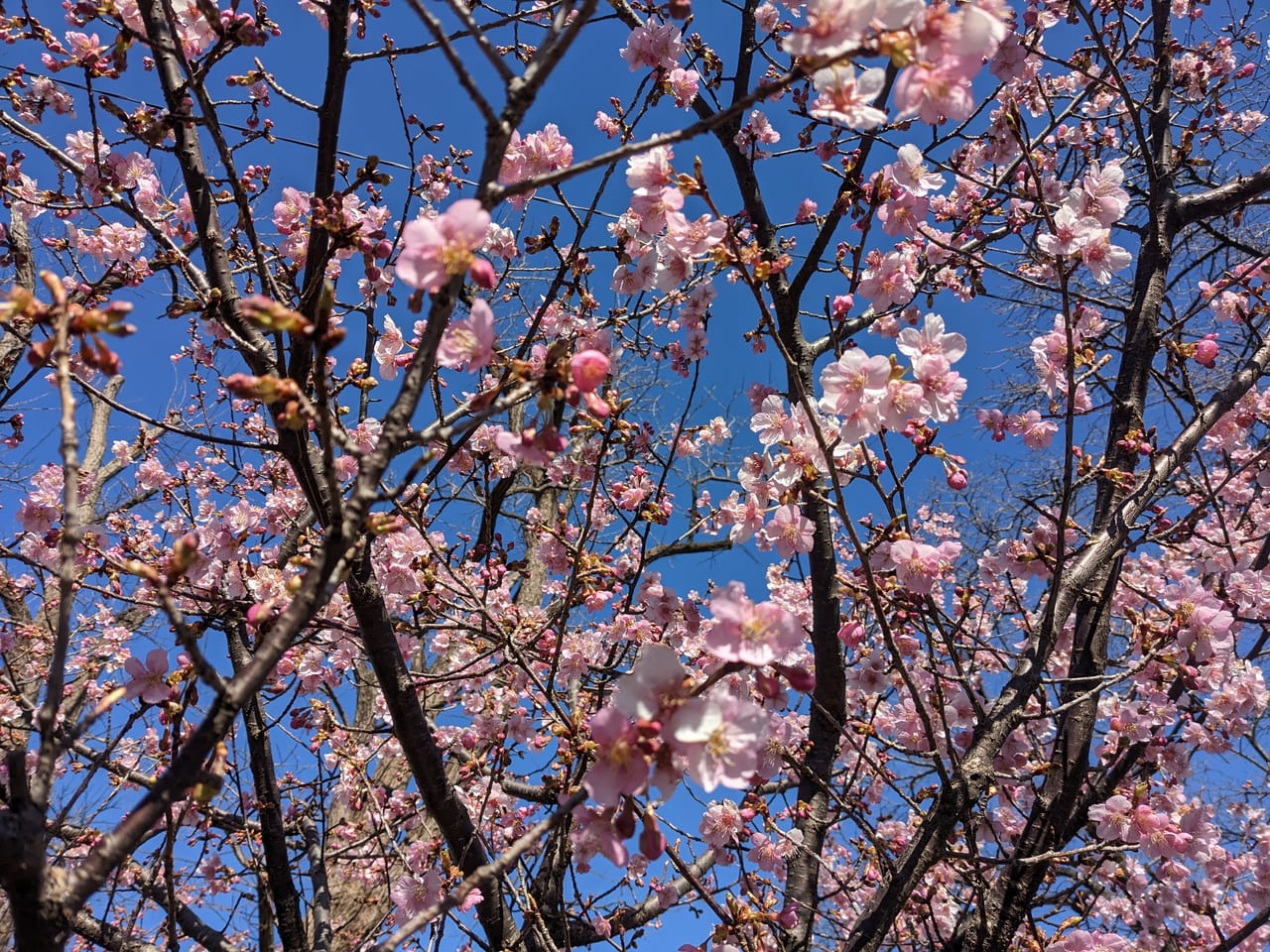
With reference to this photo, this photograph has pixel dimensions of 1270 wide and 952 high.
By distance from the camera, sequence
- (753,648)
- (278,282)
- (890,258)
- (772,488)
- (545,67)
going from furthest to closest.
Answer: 1. (278,282)
2. (890,258)
3. (772,488)
4. (753,648)
5. (545,67)

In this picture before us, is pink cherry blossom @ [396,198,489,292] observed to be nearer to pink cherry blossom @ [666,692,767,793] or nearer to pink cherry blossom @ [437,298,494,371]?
pink cherry blossom @ [437,298,494,371]

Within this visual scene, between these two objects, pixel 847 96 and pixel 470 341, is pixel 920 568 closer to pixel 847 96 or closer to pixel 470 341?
pixel 847 96

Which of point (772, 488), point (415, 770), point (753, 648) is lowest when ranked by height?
point (415, 770)

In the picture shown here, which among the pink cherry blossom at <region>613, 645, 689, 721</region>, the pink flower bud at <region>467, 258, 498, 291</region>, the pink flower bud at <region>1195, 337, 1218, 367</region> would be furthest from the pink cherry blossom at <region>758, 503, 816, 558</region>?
the pink flower bud at <region>1195, 337, 1218, 367</region>

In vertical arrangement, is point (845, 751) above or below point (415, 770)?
above

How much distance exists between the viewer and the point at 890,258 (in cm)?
270

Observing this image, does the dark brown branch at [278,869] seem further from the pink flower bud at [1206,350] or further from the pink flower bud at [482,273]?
the pink flower bud at [1206,350]

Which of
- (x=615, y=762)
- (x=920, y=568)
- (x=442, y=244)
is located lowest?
(x=615, y=762)

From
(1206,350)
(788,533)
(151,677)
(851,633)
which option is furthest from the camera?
(1206,350)

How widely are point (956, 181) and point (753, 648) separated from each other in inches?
157

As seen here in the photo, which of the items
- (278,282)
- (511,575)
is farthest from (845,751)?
(278,282)

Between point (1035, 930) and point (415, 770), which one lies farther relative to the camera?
point (1035, 930)

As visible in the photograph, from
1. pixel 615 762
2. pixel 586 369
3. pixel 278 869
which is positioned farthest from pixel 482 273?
pixel 278 869

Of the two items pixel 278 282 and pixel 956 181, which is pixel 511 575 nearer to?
pixel 278 282
